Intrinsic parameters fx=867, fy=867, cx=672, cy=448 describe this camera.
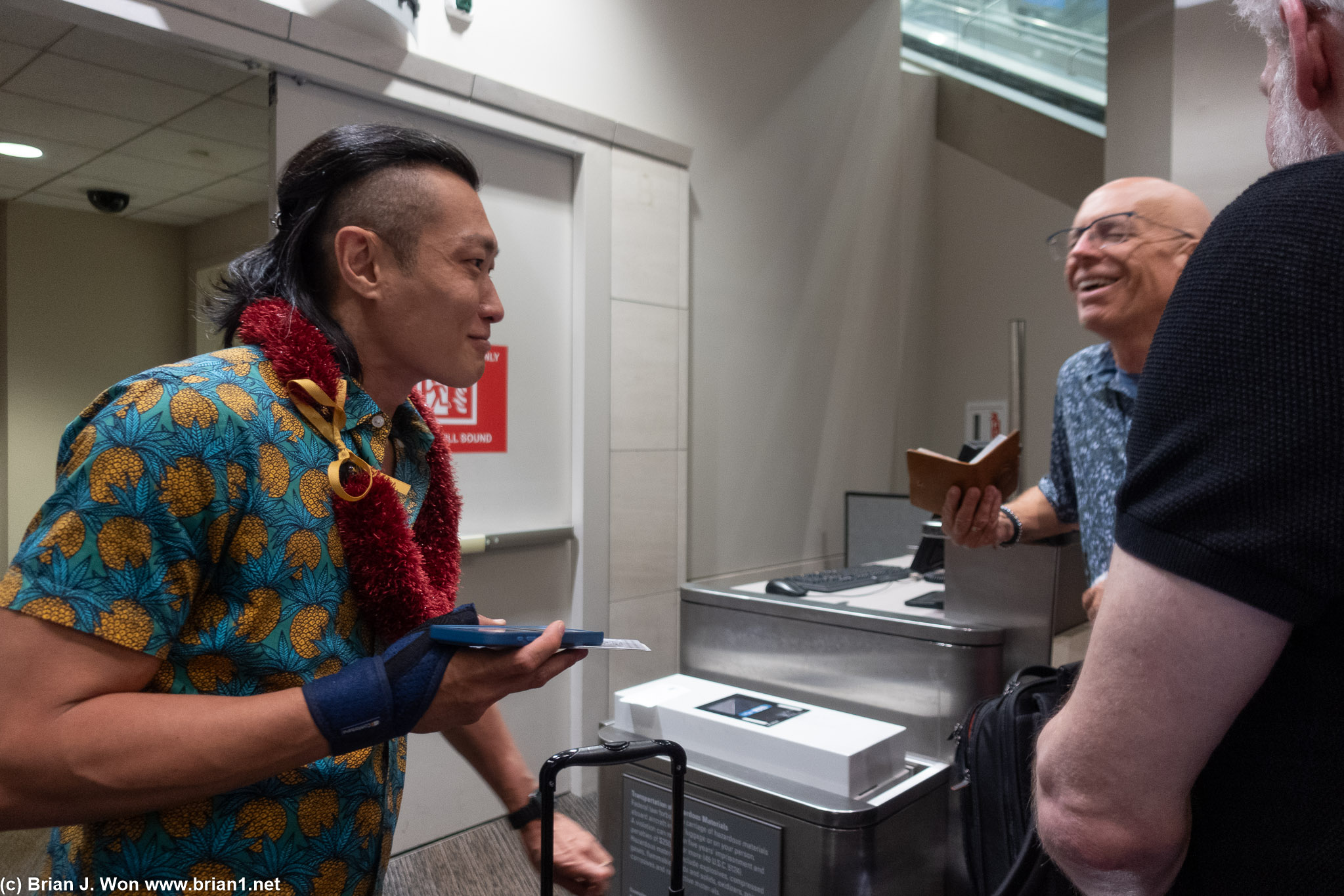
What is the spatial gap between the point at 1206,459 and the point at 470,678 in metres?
0.74

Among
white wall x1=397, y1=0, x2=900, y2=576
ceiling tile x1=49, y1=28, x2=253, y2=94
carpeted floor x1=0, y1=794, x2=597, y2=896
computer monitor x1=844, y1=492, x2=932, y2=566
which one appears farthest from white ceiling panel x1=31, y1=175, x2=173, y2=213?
computer monitor x1=844, y1=492, x2=932, y2=566

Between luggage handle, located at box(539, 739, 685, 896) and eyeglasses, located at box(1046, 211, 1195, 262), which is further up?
eyeglasses, located at box(1046, 211, 1195, 262)

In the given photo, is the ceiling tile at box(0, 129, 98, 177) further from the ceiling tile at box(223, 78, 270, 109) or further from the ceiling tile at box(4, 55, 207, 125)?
the ceiling tile at box(223, 78, 270, 109)

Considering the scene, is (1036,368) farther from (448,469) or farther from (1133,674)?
(1133,674)

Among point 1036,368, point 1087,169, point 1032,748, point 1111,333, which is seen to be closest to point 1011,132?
point 1087,169

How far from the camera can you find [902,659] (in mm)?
2064

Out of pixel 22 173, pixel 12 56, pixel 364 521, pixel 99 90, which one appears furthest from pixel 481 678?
pixel 22 173

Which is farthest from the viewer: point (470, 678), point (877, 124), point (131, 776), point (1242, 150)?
point (877, 124)

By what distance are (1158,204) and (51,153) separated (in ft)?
19.0

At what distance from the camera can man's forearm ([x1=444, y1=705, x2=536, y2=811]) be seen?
4.42ft

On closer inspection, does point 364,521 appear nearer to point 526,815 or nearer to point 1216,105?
point 526,815

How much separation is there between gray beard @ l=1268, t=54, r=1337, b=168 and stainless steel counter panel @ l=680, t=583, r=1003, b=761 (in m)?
1.31

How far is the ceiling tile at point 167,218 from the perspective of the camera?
6.68 meters

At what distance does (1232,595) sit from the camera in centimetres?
61
